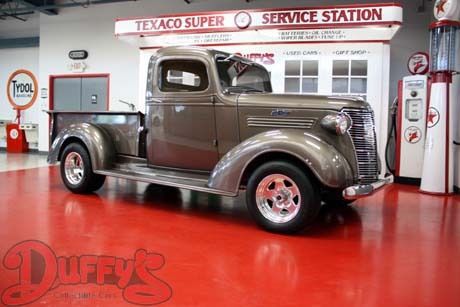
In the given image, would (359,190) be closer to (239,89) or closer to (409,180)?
(239,89)

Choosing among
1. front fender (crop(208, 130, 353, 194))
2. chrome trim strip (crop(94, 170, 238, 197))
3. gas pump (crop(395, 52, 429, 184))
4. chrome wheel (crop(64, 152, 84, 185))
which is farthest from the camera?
gas pump (crop(395, 52, 429, 184))

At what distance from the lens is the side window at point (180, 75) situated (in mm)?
4305

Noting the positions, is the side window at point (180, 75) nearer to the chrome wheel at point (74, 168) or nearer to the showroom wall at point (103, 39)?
the chrome wheel at point (74, 168)

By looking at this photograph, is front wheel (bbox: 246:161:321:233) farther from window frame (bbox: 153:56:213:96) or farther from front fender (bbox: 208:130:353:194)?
window frame (bbox: 153:56:213:96)

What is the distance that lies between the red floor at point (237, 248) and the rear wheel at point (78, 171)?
0.19 metres

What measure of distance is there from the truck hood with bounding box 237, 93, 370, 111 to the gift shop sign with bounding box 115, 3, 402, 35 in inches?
132

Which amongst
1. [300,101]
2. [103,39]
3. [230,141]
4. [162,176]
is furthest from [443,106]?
Result: [103,39]

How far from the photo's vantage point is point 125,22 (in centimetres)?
790

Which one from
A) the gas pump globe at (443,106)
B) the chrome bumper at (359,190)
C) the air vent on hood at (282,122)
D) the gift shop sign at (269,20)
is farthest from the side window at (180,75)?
the gas pump globe at (443,106)

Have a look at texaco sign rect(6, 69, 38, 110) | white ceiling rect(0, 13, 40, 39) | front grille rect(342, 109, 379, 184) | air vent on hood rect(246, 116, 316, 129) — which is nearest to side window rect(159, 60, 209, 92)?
air vent on hood rect(246, 116, 316, 129)


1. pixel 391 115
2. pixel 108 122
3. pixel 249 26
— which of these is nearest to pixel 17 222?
pixel 108 122

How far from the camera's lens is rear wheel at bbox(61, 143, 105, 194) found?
4922 mm

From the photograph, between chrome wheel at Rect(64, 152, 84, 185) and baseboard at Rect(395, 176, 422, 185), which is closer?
chrome wheel at Rect(64, 152, 84, 185)

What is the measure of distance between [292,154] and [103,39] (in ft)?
27.8
